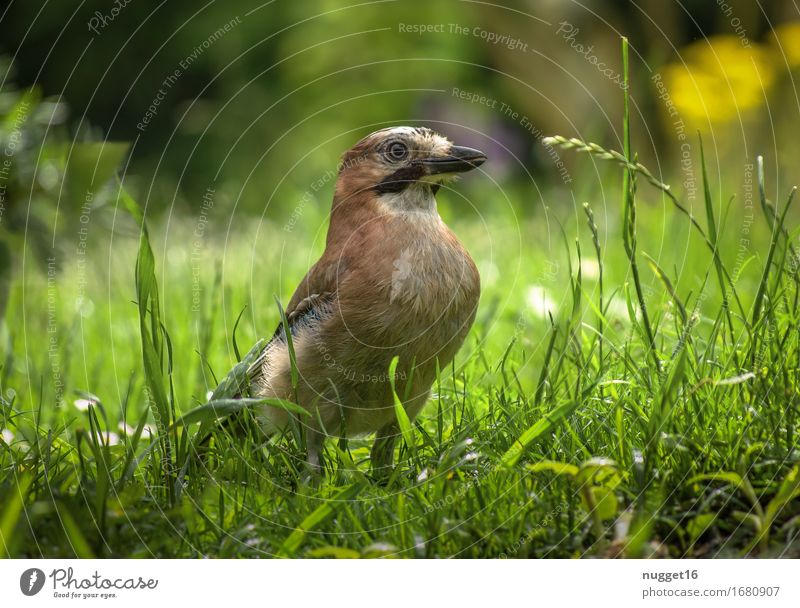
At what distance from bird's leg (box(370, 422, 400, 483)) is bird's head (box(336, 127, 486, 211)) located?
80 centimetres

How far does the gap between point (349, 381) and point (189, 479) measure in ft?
2.17

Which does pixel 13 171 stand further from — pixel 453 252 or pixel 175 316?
pixel 453 252

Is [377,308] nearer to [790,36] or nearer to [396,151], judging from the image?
[396,151]

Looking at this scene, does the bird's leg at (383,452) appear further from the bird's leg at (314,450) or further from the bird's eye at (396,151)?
the bird's eye at (396,151)

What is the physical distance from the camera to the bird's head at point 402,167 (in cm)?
333

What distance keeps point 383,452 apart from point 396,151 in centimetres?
108

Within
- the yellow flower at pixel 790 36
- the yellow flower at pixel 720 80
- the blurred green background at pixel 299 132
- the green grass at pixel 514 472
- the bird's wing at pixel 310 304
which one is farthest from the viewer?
the yellow flower at pixel 720 80

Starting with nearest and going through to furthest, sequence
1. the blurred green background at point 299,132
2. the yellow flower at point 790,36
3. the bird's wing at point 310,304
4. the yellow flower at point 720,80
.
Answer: the bird's wing at point 310,304
the blurred green background at point 299,132
the yellow flower at point 790,36
the yellow flower at point 720,80

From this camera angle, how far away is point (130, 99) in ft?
30.1

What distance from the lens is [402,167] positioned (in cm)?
338

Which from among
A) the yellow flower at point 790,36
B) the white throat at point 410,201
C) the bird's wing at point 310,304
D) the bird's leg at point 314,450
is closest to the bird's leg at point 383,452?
the bird's leg at point 314,450

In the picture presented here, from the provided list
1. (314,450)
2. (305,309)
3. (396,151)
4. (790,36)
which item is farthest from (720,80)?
(314,450)
